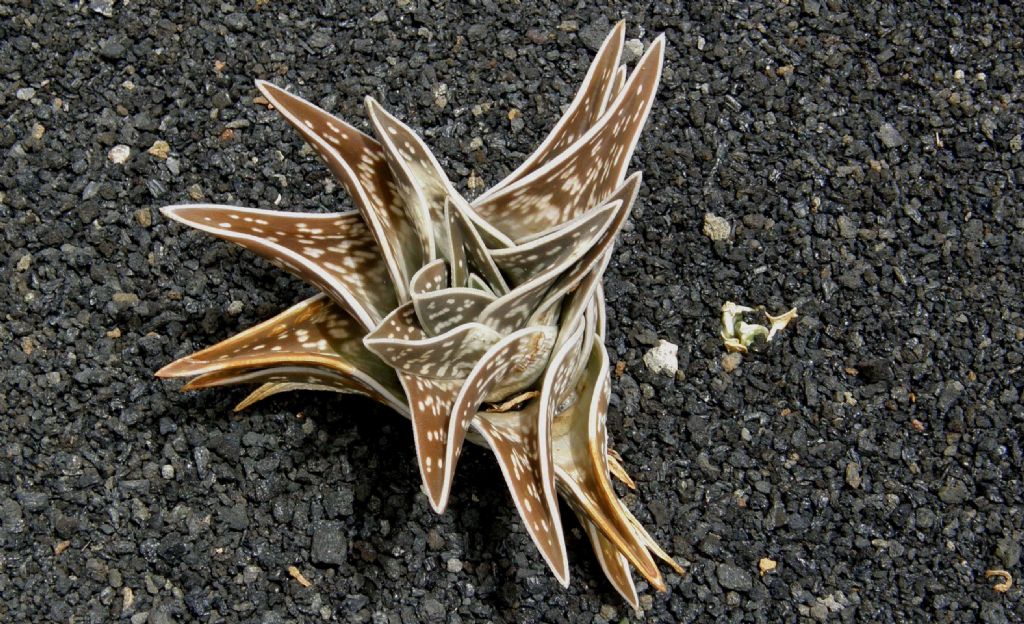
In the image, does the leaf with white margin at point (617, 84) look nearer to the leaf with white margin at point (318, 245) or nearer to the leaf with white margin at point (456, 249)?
the leaf with white margin at point (456, 249)

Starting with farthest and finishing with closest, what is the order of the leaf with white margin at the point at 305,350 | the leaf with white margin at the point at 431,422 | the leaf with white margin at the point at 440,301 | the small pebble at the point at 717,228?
1. the small pebble at the point at 717,228
2. the leaf with white margin at the point at 305,350
3. the leaf with white margin at the point at 440,301
4. the leaf with white margin at the point at 431,422

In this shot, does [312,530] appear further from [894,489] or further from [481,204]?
[894,489]

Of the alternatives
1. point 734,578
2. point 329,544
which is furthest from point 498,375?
point 734,578

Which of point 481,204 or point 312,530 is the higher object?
point 481,204

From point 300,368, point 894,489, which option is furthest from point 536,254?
point 894,489

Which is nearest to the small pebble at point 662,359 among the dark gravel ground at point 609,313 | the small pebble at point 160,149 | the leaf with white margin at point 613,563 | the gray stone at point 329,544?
the dark gravel ground at point 609,313

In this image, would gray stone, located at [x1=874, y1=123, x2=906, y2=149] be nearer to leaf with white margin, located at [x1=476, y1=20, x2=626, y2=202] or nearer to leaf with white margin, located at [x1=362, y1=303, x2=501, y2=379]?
leaf with white margin, located at [x1=476, y1=20, x2=626, y2=202]

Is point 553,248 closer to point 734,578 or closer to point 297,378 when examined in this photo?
point 297,378
